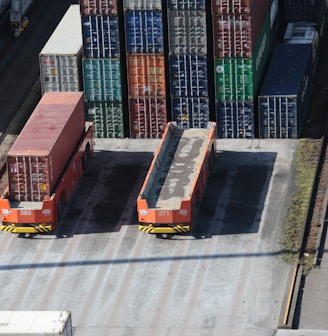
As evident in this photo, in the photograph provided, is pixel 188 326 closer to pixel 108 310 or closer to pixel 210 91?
pixel 108 310

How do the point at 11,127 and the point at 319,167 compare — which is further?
the point at 11,127

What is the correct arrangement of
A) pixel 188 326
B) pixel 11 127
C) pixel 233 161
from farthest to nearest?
1. pixel 11 127
2. pixel 233 161
3. pixel 188 326

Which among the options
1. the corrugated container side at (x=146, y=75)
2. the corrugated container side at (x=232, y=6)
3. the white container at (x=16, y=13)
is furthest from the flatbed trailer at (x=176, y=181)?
the white container at (x=16, y=13)

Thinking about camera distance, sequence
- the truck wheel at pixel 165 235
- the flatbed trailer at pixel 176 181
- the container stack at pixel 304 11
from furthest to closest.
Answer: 1. the container stack at pixel 304 11
2. the truck wheel at pixel 165 235
3. the flatbed trailer at pixel 176 181

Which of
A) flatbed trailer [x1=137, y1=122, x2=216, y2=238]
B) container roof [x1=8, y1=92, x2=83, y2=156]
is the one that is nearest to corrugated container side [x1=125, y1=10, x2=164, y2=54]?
container roof [x1=8, y1=92, x2=83, y2=156]

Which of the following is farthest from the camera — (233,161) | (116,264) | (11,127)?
(11,127)

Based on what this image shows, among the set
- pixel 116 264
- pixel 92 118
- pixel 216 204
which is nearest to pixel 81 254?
pixel 116 264

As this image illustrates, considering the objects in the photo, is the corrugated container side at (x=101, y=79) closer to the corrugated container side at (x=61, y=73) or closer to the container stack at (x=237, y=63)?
the corrugated container side at (x=61, y=73)

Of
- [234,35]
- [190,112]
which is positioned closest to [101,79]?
[190,112]
